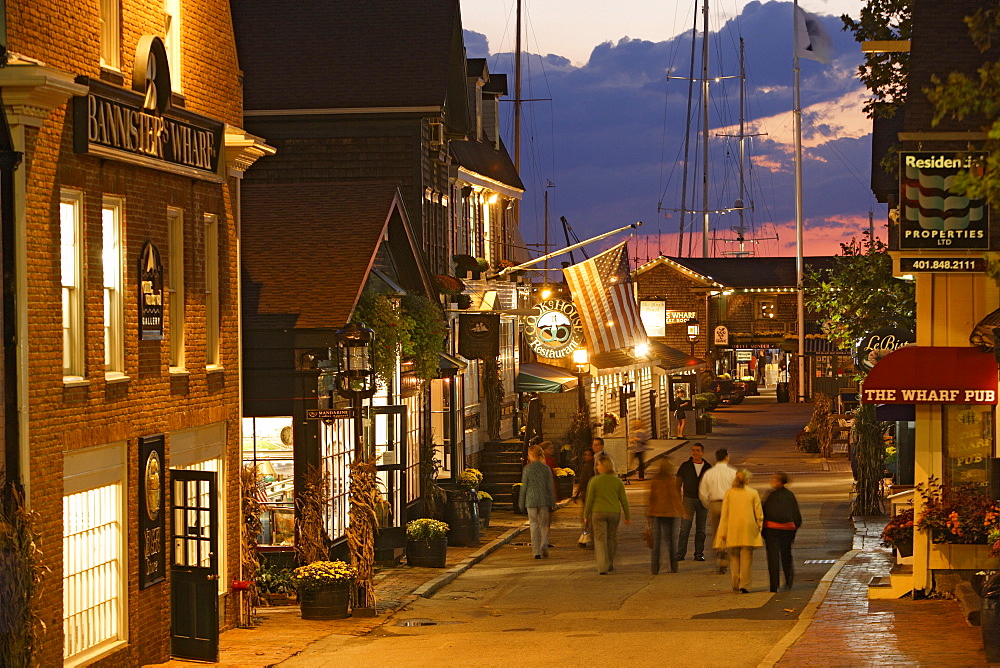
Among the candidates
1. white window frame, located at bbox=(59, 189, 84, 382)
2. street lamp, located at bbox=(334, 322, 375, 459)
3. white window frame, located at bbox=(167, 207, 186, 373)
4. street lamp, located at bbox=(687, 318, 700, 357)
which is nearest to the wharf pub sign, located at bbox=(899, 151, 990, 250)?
street lamp, located at bbox=(334, 322, 375, 459)

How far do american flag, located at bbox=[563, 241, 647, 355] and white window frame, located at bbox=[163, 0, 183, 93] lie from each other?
71.6 feet

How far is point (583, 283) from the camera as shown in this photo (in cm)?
3822

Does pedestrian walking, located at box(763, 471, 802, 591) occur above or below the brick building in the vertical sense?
below

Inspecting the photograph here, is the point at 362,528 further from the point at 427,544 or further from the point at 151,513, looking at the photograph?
the point at 427,544

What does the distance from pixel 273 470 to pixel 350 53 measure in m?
10.8

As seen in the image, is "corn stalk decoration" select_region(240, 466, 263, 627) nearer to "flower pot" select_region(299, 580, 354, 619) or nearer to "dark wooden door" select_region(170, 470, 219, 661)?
"flower pot" select_region(299, 580, 354, 619)

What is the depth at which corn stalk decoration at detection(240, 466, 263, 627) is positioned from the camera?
18.5 m

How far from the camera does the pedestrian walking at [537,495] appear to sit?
24.4 m

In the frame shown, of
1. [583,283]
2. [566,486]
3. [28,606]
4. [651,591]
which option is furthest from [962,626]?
[583,283]

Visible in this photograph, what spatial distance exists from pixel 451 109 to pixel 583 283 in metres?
9.26

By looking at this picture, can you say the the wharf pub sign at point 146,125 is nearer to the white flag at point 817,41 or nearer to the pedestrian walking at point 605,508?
the pedestrian walking at point 605,508

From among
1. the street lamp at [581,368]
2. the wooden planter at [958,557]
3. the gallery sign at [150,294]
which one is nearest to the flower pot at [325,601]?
the gallery sign at [150,294]

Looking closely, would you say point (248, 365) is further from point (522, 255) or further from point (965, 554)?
point (522, 255)

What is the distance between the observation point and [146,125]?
49.1 ft
